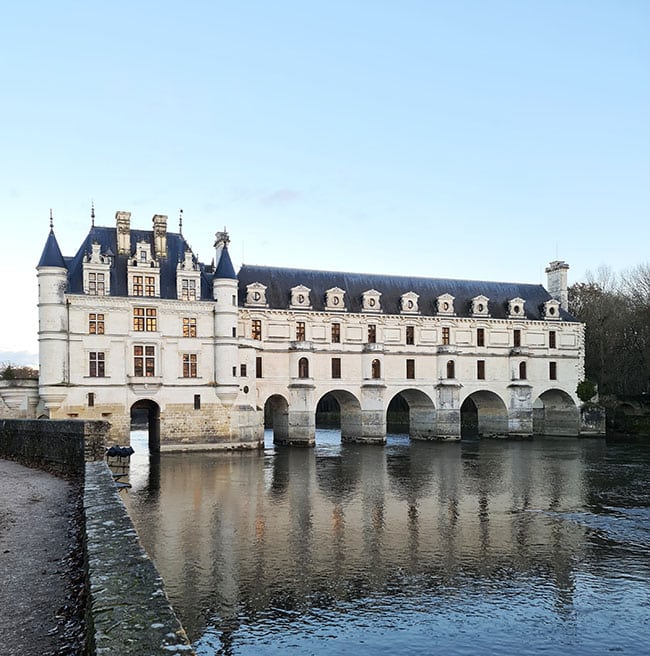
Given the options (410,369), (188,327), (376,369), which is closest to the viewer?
(188,327)

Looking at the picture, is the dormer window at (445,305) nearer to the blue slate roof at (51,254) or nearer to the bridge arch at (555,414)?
the bridge arch at (555,414)

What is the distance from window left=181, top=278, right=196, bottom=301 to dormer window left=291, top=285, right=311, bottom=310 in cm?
747

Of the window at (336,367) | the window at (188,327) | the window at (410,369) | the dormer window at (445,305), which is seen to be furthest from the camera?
the dormer window at (445,305)

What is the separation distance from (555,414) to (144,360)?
32633 mm

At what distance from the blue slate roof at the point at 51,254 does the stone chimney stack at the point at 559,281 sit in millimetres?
37967

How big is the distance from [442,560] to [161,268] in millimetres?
30708

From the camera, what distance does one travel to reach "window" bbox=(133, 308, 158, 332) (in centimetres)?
4081

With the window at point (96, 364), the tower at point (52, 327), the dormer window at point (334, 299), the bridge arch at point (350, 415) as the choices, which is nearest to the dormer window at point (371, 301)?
the dormer window at point (334, 299)

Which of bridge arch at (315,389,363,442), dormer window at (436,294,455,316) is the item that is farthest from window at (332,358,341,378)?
dormer window at (436,294,455,316)

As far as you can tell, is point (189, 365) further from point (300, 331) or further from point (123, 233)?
point (123, 233)

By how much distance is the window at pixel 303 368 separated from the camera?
4609 centimetres

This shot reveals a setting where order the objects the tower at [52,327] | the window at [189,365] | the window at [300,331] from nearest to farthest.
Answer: the tower at [52,327] → the window at [189,365] → the window at [300,331]

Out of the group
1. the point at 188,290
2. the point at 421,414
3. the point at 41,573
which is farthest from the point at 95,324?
the point at 41,573

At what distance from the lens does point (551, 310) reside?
5491 cm
